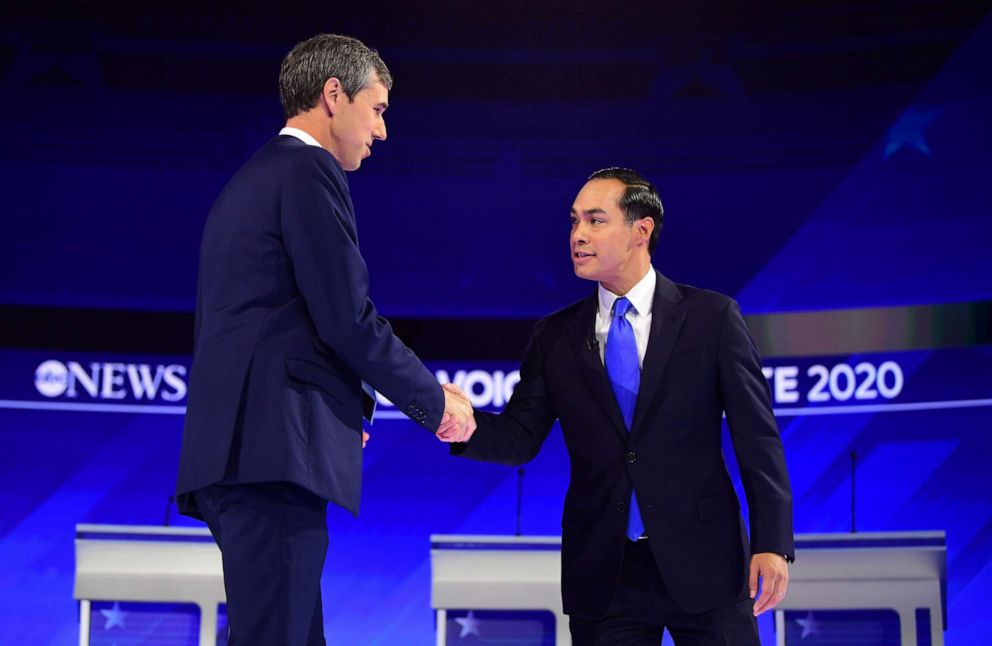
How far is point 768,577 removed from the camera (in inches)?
87.0

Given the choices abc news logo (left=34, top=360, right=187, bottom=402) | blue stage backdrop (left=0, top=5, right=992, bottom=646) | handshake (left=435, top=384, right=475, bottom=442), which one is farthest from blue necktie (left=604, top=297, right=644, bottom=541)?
abc news logo (left=34, top=360, right=187, bottom=402)

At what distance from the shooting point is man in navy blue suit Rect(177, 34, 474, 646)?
6.08ft

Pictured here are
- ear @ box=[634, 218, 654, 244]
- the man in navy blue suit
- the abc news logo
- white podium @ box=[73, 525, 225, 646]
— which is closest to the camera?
the man in navy blue suit

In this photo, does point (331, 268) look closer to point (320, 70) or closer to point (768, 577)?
point (320, 70)

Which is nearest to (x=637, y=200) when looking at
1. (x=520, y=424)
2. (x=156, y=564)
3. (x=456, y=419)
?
(x=520, y=424)

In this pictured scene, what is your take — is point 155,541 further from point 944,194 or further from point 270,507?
point 944,194

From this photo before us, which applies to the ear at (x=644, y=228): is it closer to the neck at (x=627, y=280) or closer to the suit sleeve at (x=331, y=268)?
the neck at (x=627, y=280)

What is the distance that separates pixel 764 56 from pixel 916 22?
2.15 ft

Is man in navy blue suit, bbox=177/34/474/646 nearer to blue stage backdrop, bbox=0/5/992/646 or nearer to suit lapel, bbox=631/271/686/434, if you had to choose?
suit lapel, bbox=631/271/686/434

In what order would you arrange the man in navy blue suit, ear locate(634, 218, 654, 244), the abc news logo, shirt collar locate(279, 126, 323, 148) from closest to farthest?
1. the man in navy blue suit
2. shirt collar locate(279, 126, 323, 148)
3. ear locate(634, 218, 654, 244)
4. the abc news logo

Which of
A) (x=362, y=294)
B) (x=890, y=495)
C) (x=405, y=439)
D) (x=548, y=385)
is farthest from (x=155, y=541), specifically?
(x=890, y=495)

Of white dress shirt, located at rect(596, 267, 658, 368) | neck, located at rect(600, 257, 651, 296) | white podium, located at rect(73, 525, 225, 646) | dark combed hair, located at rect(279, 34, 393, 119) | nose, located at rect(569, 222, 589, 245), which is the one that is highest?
dark combed hair, located at rect(279, 34, 393, 119)

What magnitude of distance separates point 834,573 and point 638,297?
6.61ft

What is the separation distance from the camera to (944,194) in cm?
439
